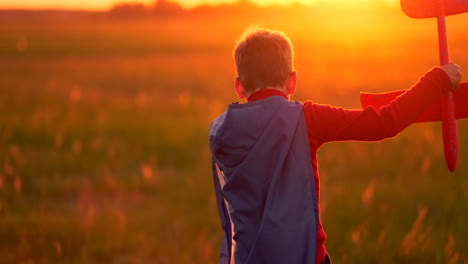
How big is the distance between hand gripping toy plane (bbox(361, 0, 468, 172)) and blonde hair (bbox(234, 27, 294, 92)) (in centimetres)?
32

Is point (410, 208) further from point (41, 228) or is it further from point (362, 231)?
point (41, 228)

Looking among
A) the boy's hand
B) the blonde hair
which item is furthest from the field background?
the boy's hand

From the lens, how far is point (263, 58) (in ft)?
6.89

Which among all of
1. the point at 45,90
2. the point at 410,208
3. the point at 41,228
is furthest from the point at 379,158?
the point at 45,90

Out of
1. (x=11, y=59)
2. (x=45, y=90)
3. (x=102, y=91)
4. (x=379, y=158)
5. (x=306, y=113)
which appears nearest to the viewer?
(x=306, y=113)

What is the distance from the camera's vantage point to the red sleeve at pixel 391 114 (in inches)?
77.4

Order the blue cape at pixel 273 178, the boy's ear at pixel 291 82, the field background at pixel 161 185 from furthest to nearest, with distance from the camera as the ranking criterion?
the field background at pixel 161 185
the boy's ear at pixel 291 82
the blue cape at pixel 273 178

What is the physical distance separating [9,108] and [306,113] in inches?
283

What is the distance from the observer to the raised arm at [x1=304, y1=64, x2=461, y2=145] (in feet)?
6.44

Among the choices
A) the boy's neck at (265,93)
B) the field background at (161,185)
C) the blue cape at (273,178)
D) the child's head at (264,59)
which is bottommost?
the field background at (161,185)

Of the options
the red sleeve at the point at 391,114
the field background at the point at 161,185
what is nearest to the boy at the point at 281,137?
the red sleeve at the point at 391,114

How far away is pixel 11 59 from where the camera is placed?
19.2 meters

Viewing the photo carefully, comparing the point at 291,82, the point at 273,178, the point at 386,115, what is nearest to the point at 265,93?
the point at 291,82

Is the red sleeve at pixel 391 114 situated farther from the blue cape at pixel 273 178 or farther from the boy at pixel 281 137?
the blue cape at pixel 273 178
